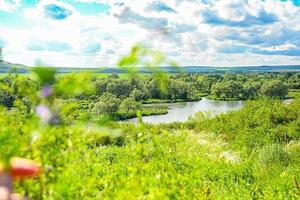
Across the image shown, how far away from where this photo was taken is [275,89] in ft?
256

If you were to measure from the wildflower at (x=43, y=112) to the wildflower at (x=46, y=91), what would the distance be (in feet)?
0.13

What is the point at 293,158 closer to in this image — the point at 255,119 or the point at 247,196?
the point at 247,196

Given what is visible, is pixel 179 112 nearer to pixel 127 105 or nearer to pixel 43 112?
pixel 127 105

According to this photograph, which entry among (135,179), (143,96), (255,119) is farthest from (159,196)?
(143,96)

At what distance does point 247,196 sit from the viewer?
10.2 metres

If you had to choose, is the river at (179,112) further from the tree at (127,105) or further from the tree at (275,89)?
the tree at (275,89)

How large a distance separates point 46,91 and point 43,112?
0.24ft

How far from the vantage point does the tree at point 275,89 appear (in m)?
77.0

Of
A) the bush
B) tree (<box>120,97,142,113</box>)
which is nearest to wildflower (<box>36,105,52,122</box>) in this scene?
the bush

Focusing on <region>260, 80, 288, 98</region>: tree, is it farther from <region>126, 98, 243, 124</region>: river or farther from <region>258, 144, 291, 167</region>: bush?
<region>258, 144, 291, 167</region>: bush

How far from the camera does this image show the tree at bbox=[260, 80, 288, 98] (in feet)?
253

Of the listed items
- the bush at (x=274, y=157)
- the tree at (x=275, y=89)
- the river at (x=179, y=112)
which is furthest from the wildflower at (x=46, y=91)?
the tree at (x=275, y=89)

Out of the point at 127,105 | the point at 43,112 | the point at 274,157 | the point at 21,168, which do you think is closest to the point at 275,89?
the point at 127,105

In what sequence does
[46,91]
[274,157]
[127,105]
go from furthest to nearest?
1. [127,105]
2. [274,157]
3. [46,91]
